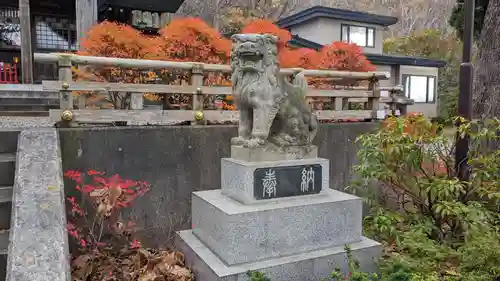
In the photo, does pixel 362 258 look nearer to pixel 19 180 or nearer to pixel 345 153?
pixel 345 153

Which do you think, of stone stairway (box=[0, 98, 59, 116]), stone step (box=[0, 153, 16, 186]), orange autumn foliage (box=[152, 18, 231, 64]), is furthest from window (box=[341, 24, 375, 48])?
stone step (box=[0, 153, 16, 186])

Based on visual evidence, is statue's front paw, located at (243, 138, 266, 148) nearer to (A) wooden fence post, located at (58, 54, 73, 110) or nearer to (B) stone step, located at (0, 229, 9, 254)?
(B) stone step, located at (0, 229, 9, 254)

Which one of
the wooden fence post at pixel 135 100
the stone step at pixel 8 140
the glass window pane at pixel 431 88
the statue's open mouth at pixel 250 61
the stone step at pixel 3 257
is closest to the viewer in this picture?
the stone step at pixel 3 257

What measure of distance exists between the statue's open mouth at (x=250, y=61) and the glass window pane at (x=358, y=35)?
1623 cm

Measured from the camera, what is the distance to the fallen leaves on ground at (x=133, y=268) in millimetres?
4160

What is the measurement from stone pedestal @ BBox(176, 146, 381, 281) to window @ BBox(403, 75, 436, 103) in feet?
55.9

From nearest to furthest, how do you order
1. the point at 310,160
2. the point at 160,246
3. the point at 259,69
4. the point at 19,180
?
1. the point at 19,180
2. the point at 259,69
3. the point at 310,160
4. the point at 160,246

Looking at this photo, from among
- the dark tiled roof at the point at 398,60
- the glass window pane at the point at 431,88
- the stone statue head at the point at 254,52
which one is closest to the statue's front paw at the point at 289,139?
the stone statue head at the point at 254,52

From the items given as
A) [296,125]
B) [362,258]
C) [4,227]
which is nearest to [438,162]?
[362,258]

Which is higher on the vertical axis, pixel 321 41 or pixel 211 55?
pixel 321 41

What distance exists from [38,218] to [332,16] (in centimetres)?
1709

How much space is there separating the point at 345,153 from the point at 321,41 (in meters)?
12.4

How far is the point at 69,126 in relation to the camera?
16.1ft

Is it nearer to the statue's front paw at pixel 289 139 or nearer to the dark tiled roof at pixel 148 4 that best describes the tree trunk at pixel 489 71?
the statue's front paw at pixel 289 139
